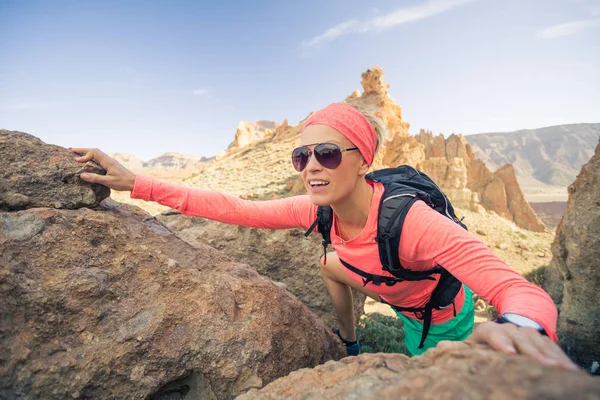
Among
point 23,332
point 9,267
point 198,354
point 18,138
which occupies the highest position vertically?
point 18,138

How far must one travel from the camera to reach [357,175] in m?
2.28

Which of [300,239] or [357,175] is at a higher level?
[357,175]

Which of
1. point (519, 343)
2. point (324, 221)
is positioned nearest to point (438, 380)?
point (519, 343)

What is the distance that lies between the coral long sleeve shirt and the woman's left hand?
0.66 feet

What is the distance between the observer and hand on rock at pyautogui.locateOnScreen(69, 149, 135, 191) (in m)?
2.20

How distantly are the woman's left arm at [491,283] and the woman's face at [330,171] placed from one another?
1.57ft

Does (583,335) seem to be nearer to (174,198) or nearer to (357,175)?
(357,175)

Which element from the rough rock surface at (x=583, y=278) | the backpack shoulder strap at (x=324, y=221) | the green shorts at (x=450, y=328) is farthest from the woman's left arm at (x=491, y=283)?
the rough rock surface at (x=583, y=278)

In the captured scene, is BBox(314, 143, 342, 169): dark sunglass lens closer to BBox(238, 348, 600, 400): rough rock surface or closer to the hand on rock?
BBox(238, 348, 600, 400): rough rock surface

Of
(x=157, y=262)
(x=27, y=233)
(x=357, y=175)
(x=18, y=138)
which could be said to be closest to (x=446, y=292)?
(x=357, y=175)

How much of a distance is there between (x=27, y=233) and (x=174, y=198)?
908 mm

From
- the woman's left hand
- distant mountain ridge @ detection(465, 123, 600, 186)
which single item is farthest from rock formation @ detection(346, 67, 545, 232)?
distant mountain ridge @ detection(465, 123, 600, 186)

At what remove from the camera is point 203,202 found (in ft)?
8.51

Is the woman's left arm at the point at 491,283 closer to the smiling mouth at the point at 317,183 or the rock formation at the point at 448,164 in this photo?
the smiling mouth at the point at 317,183
